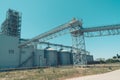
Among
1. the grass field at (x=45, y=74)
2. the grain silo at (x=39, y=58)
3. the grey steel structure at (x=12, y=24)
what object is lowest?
the grass field at (x=45, y=74)

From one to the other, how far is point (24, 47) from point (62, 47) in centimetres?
2427

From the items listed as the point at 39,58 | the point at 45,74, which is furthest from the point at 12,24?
the point at 45,74

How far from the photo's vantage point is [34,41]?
4234 centimetres

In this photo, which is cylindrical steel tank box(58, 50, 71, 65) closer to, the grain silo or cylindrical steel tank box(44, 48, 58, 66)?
cylindrical steel tank box(44, 48, 58, 66)

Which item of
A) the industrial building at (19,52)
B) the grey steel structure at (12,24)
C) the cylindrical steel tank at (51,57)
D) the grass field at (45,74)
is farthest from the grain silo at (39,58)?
the grass field at (45,74)

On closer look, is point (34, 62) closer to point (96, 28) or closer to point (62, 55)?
point (62, 55)

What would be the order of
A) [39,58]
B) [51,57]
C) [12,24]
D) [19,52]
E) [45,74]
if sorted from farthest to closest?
[12,24] → [51,57] → [39,58] → [19,52] → [45,74]

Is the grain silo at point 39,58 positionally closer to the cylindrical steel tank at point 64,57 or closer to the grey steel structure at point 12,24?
the cylindrical steel tank at point 64,57

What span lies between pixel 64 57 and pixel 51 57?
8.53 meters

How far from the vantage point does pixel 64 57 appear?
61.1 m

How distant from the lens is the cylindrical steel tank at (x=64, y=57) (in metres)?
59.2

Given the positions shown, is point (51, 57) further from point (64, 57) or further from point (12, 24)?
point (12, 24)

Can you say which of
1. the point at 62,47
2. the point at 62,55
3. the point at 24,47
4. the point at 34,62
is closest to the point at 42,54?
the point at 34,62

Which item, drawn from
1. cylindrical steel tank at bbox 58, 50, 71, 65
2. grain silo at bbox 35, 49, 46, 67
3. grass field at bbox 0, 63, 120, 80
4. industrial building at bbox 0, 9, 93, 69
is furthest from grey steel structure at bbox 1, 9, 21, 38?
grass field at bbox 0, 63, 120, 80
